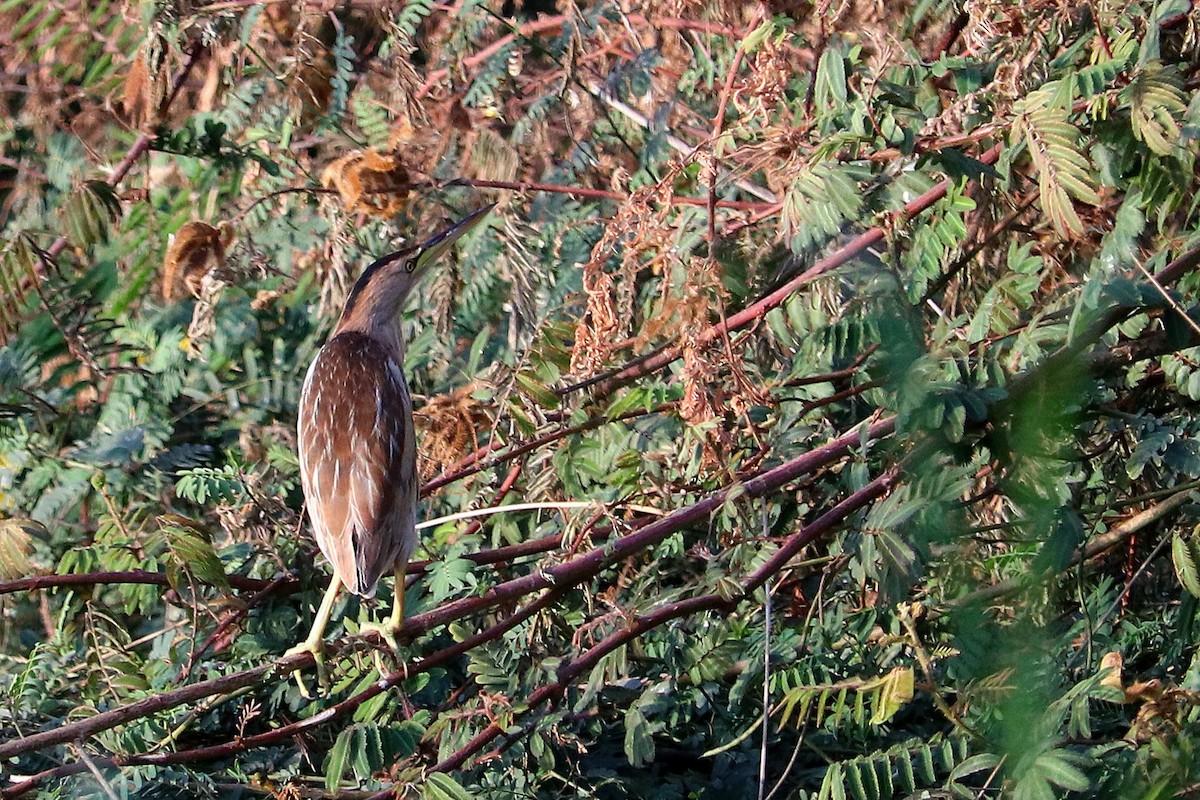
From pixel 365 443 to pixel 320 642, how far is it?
2.79 ft

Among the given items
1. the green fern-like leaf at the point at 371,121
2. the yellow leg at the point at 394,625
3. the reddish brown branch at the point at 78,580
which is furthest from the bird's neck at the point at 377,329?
the reddish brown branch at the point at 78,580

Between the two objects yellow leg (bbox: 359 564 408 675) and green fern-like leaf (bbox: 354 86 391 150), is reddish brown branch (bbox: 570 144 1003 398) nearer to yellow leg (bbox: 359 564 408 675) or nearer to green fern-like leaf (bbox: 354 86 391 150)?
yellow leg (bbox: 359 564 408 675)

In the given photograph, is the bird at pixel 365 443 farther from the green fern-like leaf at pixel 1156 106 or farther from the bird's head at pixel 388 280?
the green fern-like leaf at pixel 1156 106

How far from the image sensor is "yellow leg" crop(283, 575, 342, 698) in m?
3.55

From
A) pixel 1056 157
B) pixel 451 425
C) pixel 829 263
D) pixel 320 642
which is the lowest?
pixel 320 642

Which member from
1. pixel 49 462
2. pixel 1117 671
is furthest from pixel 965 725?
pixel 49 462

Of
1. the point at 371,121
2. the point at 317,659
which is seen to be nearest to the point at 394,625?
the point at 317,659

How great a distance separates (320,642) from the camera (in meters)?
3.72

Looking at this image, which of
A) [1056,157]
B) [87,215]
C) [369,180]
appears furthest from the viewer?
[369,180]

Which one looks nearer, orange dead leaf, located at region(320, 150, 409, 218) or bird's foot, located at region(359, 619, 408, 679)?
bird's foot, located at region(359, 619, 408, 679)

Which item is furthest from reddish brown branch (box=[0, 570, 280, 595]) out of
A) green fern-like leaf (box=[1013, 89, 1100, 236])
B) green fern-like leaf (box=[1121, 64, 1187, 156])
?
green fern-like leaf (box=[1121, 64, 1187, 156])

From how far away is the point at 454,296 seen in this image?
520 centimetres

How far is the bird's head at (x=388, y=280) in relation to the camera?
522cm

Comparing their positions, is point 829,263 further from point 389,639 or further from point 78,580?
point 78,580
